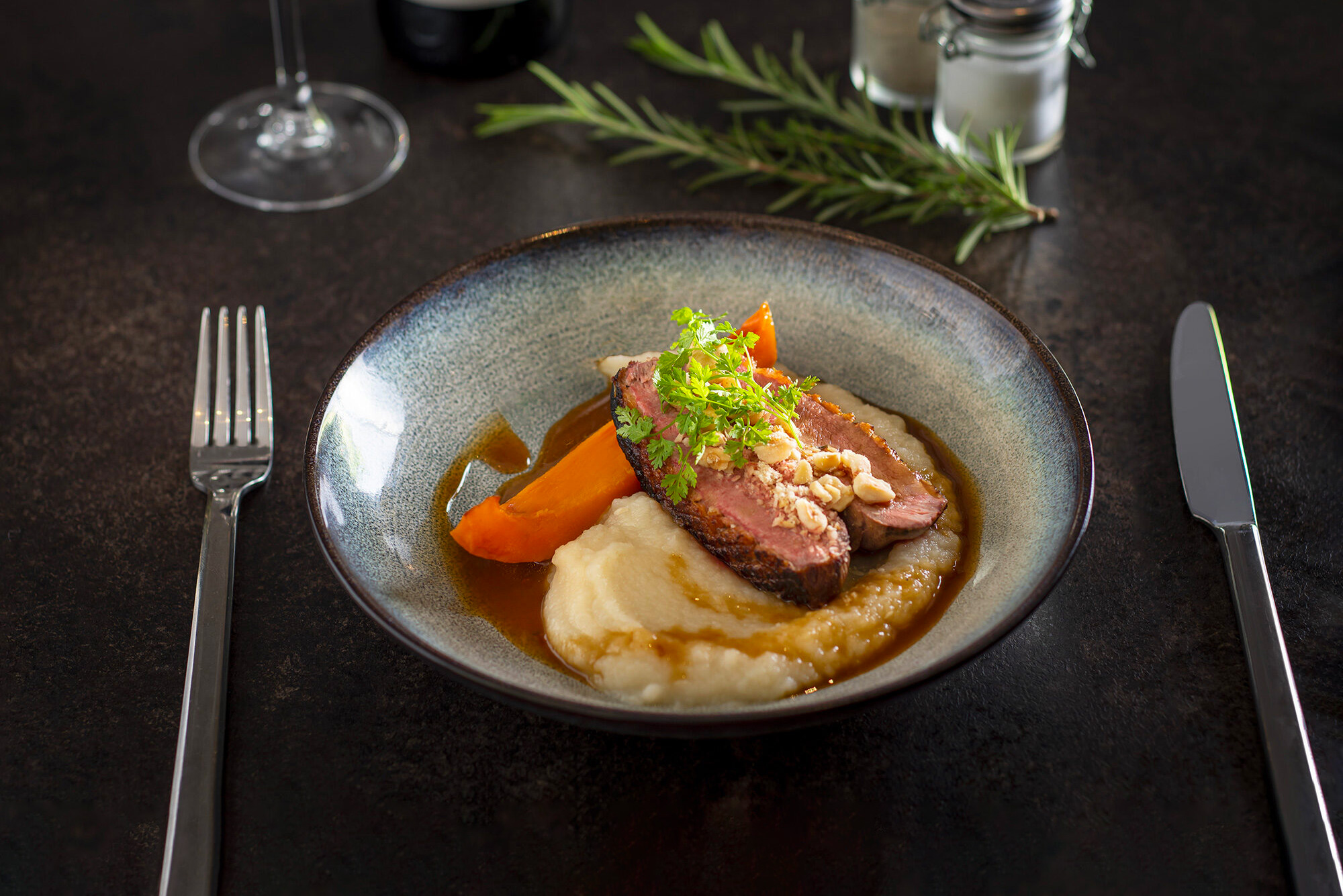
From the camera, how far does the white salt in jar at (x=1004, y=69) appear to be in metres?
2.44

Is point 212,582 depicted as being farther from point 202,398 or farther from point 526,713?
point 526,713

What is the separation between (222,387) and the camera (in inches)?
83.7

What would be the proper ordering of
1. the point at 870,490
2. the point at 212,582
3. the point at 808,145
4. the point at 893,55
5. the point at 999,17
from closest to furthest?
1. the point at 870,490
2. the point at 212,582
3. the point at 999,17
4. the point at 808,145
5. the point at 893,55

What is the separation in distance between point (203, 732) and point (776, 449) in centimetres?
96

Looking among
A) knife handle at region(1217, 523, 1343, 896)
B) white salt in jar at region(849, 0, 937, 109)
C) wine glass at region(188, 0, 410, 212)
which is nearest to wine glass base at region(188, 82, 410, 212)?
wine glass at region(188, 0, 410, 212)

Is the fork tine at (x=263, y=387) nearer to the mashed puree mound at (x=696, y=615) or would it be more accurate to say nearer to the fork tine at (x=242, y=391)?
the fork tine at (x=242, y=391)

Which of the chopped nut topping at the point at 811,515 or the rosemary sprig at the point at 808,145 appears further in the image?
the rosemary sprig at the point at 808,145

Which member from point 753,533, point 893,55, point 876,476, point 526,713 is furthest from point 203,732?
point 893,55

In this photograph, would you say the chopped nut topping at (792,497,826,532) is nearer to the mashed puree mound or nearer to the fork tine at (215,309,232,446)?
the mashed puree mound

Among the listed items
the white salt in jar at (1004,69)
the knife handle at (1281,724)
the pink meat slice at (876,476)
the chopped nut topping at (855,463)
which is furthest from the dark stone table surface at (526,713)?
the chopped nut topping at (855,463)

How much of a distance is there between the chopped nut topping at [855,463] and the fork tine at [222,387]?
117 cm

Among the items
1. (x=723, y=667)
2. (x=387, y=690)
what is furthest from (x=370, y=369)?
(x=723, y=667)

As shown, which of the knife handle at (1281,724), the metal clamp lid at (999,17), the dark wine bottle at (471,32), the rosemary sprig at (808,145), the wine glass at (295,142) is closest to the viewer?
the knife handle at (1281,724)

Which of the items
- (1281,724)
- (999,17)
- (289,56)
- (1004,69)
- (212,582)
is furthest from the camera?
(289,56)
